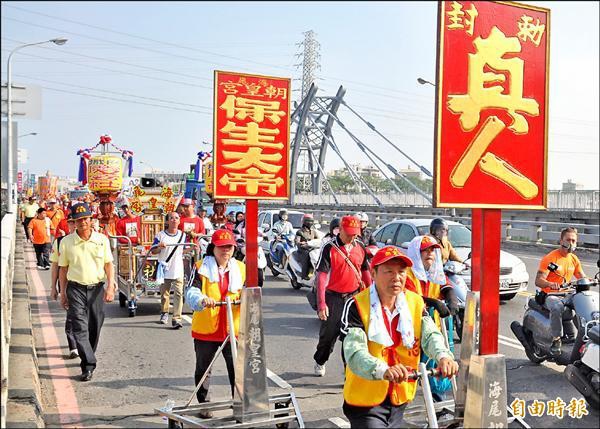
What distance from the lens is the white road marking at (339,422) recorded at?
5230mm

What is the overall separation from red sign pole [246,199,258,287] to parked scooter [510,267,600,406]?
8.86ft

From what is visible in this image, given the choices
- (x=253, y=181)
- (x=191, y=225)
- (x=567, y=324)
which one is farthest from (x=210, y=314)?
(x=191, y=225)

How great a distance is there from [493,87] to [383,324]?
1367mm

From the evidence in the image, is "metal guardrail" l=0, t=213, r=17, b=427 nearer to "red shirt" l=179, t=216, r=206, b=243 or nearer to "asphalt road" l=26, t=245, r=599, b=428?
"asphalt road" l=26, t=245, r=599, b=428

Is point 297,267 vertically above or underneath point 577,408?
above

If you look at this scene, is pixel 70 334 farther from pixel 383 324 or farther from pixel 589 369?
pixel 589 369

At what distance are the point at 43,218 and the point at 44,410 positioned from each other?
11.4m

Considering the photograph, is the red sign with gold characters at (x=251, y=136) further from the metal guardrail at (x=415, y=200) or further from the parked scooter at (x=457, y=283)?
the metal guardrail at (x=415, y=200)

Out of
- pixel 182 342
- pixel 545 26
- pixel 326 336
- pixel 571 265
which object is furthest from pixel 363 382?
pixel 182 342

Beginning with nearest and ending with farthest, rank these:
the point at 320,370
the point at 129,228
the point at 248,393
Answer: the point at 248,393 → the point at 320,370 → the point at 129,228

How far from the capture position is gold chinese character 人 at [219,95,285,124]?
5078mm

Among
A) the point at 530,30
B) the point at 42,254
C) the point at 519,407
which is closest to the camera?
the point at 530,30

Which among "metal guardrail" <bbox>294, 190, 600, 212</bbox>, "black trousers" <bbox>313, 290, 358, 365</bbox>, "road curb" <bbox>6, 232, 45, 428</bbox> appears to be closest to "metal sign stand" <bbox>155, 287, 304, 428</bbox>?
"road curb" <bbox>6, 232, 45, 428</bbox>

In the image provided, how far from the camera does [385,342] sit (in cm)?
341
